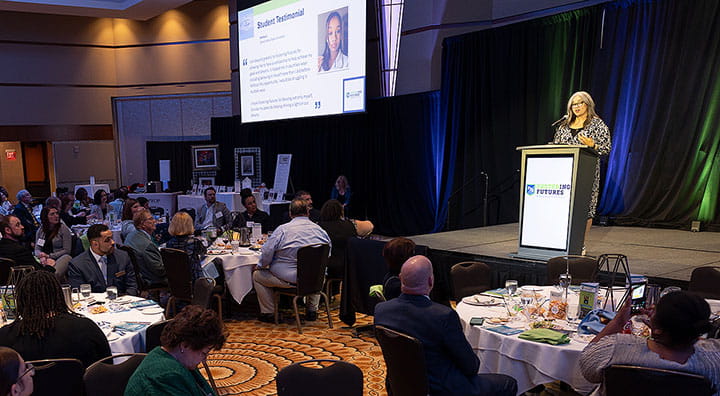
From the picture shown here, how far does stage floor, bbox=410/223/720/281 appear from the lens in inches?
197

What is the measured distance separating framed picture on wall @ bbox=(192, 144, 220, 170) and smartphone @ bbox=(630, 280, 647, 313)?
12714mm

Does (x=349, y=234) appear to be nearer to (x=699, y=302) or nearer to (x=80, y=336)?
(x=80, y=336)

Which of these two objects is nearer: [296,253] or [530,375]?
[530,375]

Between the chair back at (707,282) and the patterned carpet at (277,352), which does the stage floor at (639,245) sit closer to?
the chair back at (707,282)

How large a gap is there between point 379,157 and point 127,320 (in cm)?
839

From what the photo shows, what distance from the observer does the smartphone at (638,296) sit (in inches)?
111

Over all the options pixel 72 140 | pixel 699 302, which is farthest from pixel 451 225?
pixel 72 140

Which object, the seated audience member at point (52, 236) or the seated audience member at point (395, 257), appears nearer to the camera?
the seated audience member at point (395, 257)

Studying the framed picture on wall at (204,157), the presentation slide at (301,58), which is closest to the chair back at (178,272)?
the presentation slide at (301,58)

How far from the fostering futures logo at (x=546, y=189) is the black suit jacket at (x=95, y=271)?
373cm

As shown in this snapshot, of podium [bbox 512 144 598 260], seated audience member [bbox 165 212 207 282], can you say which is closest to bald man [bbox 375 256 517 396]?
podium [bbox 512 144 598 260]

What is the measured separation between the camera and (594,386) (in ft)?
8.79

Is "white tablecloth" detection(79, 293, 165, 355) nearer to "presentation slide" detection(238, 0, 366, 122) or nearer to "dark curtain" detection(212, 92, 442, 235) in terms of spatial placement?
"presentation slide" detection(238, 0, 366, 122)

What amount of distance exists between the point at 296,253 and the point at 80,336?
2912 millimetres
